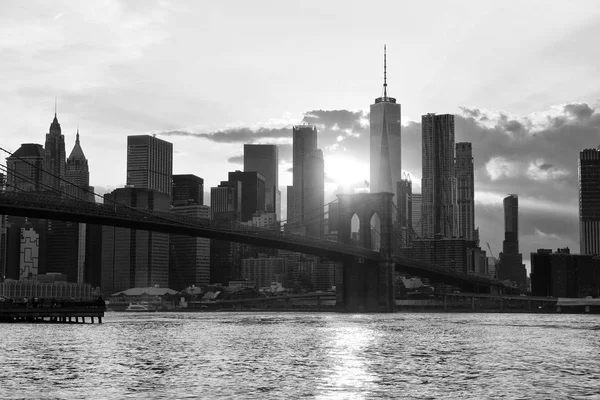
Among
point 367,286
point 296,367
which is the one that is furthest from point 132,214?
point 296,367

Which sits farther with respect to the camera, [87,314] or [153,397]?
[87,314]

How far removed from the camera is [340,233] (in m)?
166

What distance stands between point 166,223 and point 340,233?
59.3m

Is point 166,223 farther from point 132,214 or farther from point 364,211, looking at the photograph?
point 364,211

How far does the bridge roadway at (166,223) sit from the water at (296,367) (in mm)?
22834

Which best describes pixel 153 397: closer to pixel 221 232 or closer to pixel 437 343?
pixel 437 343

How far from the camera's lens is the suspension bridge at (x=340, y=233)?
97.4 meters

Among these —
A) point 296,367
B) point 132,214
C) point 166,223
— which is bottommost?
point 296,367

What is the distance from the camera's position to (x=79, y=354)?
53812 millimetres

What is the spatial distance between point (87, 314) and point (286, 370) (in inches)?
2258

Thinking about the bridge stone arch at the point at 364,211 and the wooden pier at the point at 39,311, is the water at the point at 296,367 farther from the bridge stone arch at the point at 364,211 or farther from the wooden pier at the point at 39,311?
the bridge stone arch at the point at 364,211

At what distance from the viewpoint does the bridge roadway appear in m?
94.1

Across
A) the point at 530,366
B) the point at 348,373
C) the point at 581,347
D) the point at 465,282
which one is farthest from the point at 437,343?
the point at 465,282

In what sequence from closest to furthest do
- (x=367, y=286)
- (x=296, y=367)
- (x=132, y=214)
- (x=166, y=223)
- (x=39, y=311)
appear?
(x=296, y=367)
(x=39, y=311)
(x=132, y=214)
(x=166, y=223)
(x=367, y=286)
